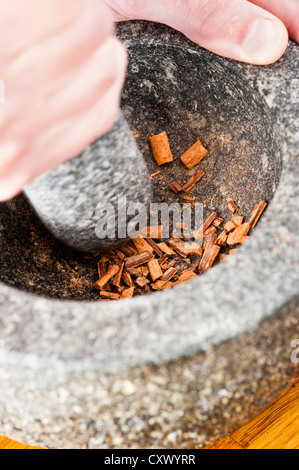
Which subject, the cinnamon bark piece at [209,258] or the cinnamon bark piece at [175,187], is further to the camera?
the cinnamon bark piece at [175,187]

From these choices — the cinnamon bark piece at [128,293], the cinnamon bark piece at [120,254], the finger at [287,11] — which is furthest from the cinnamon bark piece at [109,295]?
the finger at [287,11]

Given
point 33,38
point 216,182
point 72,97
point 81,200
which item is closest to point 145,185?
point 81,200

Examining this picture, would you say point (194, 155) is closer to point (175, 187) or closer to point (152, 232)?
point (175, 187)

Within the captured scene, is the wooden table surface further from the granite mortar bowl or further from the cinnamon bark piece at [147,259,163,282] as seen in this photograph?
the cinnamon bark piece at [147,259,163,282]

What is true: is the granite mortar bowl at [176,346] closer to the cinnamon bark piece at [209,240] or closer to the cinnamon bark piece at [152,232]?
the cinnamon bark piece at [209,240]

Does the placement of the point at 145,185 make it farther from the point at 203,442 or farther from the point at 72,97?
the point at 203,442

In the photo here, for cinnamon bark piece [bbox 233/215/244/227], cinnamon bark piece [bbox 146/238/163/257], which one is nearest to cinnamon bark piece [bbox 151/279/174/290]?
cinnamon bark piece [bbox 146/238/163/257]

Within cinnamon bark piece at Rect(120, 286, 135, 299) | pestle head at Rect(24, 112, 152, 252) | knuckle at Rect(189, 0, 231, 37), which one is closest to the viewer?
pestle head at Rect(24, 112, 152, 252)
